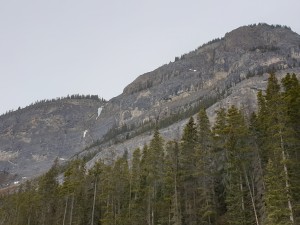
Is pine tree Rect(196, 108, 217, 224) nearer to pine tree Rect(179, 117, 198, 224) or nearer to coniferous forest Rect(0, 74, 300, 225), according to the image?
coniferous forest Rect(0, 74, 300, 225)

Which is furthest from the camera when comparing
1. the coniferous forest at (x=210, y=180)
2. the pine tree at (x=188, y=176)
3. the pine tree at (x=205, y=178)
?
the pine tree at (x=188, y=176)

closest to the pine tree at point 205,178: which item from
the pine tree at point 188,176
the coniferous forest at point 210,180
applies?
the coniferous forest at point 210,180

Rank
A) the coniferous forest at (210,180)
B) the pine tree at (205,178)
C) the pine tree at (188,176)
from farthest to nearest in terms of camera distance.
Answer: the pine tree at (188,176) → the pine tree at (205,178) → the coniferous forest at (210,180)

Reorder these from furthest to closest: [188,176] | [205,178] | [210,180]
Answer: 1. [210,180]
2. [205,178]
3. [188,176]

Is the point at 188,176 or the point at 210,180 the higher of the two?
the point at 188,176

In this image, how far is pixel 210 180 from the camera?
163 ft

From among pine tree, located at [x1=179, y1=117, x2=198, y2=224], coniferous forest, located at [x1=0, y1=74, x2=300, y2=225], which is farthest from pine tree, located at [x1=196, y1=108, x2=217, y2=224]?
pine tree, located at [x1=179, y1=117, x2=198, y2=224]

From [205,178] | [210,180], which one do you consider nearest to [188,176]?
[205,178]

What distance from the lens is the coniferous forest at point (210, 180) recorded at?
33219 mm

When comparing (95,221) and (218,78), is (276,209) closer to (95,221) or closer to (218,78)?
(95,221)

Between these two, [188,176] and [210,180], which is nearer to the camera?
[188,176]

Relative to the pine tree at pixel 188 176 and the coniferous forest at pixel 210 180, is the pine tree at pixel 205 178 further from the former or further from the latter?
the pine tree at pixel 188 176

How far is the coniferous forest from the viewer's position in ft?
109

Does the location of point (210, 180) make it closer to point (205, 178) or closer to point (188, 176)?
point (205, 178)
